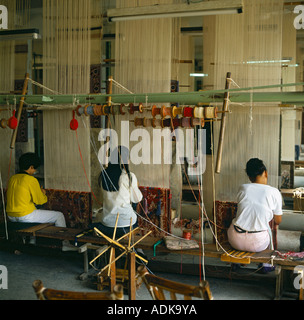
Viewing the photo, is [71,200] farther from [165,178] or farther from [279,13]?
[279,13]

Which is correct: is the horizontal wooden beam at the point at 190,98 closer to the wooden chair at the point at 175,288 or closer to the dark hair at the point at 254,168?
the dark hair at the point at 254,168

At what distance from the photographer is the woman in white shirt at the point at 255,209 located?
4211 millimetres

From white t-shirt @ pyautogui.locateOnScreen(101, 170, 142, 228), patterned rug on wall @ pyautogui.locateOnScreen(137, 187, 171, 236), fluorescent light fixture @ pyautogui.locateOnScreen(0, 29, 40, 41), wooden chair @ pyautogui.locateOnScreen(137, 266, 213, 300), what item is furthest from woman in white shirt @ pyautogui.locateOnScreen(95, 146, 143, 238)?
wooden chair @ pyautogui.locateOnScreen(137, 266, 213, 300)

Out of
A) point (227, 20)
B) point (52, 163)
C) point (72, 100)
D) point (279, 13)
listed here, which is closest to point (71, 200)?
point (52, 163)

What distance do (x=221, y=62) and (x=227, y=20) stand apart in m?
0.49

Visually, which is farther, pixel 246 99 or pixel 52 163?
pixel 52 163

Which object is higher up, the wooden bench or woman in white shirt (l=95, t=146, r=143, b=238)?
woman in white shirt (l=95, t=146, r=143, b=238)

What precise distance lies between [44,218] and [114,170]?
4.75 feet

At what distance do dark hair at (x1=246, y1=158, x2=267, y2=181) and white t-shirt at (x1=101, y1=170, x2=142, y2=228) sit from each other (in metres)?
1.35

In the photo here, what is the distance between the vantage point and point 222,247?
4.45 m

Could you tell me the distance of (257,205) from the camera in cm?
421

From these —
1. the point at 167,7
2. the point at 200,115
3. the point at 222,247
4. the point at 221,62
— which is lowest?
the point at 222,247

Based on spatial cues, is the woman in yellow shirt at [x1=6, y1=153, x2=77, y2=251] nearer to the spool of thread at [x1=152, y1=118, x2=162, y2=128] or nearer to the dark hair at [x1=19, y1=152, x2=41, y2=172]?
the dark hair at [x1=19, y1=152, x2=41, y2=172]

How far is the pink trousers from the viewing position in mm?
4270
